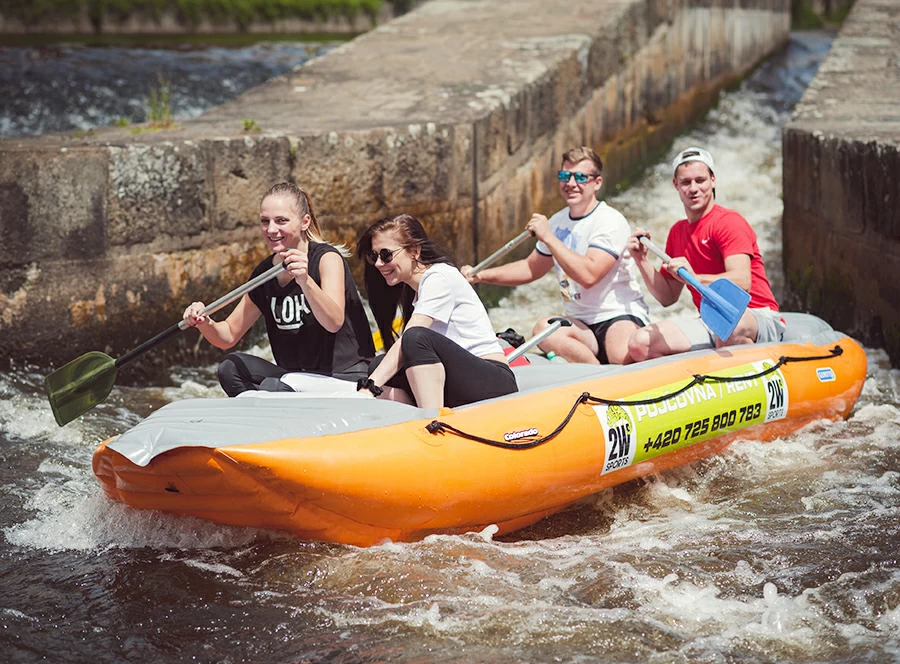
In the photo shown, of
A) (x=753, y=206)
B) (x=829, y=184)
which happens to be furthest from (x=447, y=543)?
(x=753, y=206)

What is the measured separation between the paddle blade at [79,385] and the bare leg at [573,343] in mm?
1812

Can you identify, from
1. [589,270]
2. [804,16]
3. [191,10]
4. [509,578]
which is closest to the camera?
[509,578]

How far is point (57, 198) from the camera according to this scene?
18.1ft

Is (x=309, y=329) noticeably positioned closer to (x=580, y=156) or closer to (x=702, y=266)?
(x=580, y=156)

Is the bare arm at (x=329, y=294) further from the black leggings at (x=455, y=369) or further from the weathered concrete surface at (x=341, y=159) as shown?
the weathered concrete surface at (x=341, y=159)

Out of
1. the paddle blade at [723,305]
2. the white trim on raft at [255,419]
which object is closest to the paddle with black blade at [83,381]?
the white trim on raft at [255,419]

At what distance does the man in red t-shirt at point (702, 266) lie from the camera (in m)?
4.83

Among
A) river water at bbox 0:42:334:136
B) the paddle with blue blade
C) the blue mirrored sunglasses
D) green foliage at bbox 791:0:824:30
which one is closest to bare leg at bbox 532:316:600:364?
the paddle with blue blade

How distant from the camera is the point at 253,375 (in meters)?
4.31

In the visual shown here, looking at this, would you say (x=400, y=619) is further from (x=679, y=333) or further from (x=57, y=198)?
(x=57, y=198)

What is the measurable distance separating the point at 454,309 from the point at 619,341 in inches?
41.8

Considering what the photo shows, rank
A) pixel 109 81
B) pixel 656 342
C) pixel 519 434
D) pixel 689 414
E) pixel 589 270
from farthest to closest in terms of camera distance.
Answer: pixel 109 81, pixel 589 270, pixel 656 342, pixel 689 414, pixel 519 434

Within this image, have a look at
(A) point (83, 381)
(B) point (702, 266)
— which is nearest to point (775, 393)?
(B) point (702, 266)

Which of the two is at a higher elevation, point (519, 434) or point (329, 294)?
point (329, 294)
